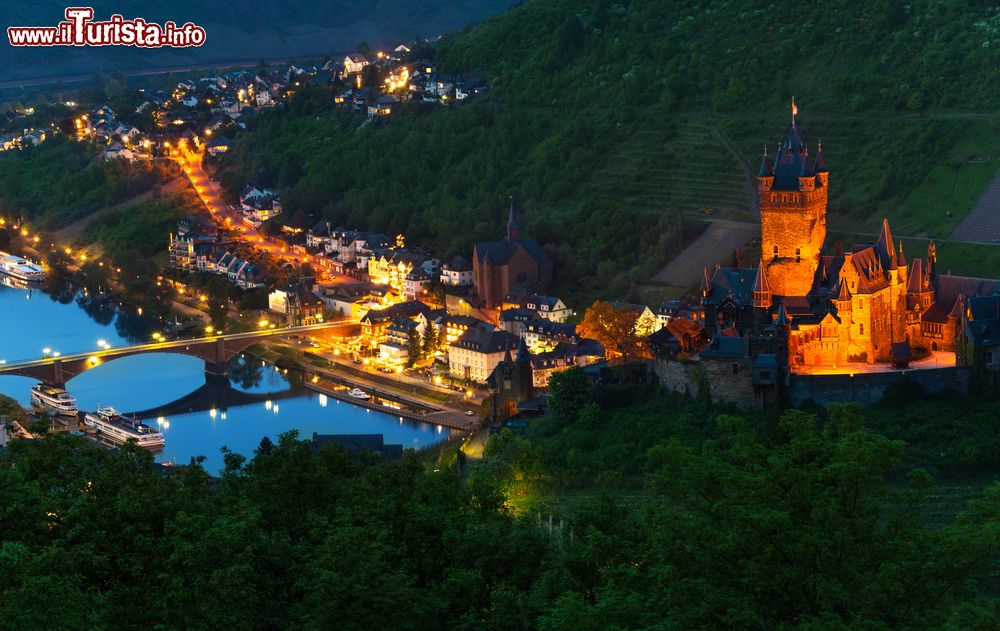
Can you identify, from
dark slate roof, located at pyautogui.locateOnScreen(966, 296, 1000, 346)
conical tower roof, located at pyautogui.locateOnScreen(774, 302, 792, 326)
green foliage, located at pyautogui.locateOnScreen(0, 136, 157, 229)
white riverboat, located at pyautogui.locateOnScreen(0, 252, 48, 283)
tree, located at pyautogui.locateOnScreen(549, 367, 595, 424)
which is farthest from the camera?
green foliage, located at pyautogui.locateOnScreen(0, 136, 157, 229)

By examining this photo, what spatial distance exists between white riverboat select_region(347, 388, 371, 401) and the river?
46 cm

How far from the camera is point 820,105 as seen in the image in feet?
198

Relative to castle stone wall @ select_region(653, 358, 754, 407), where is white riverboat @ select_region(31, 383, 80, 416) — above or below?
below

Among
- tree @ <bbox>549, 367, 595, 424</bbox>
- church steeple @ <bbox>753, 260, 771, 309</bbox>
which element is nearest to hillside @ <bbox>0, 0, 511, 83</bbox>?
tree @ <bbox>549, 367, 595, 424</bbox>

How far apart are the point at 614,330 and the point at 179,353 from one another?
57.6ft

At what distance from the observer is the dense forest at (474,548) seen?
17.3 m

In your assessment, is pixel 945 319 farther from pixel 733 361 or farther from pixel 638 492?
pixel 638 492

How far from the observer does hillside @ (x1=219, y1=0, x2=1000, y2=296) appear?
Answer: 56.1 m

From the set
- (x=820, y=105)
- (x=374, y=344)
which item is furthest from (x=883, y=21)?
(x=374, y=344)

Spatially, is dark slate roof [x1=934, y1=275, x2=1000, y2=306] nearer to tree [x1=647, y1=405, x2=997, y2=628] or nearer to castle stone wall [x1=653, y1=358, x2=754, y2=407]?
castle stone wall [x1=653, y1=358, x2=754, y2=407]

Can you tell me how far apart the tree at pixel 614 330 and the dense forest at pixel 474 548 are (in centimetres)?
2083

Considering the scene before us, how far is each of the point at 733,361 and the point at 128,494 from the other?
751 inches

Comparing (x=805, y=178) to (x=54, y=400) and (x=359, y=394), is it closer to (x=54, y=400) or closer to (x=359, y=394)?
(x=359, y=394)

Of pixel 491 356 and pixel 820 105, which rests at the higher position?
pixel 820 105
